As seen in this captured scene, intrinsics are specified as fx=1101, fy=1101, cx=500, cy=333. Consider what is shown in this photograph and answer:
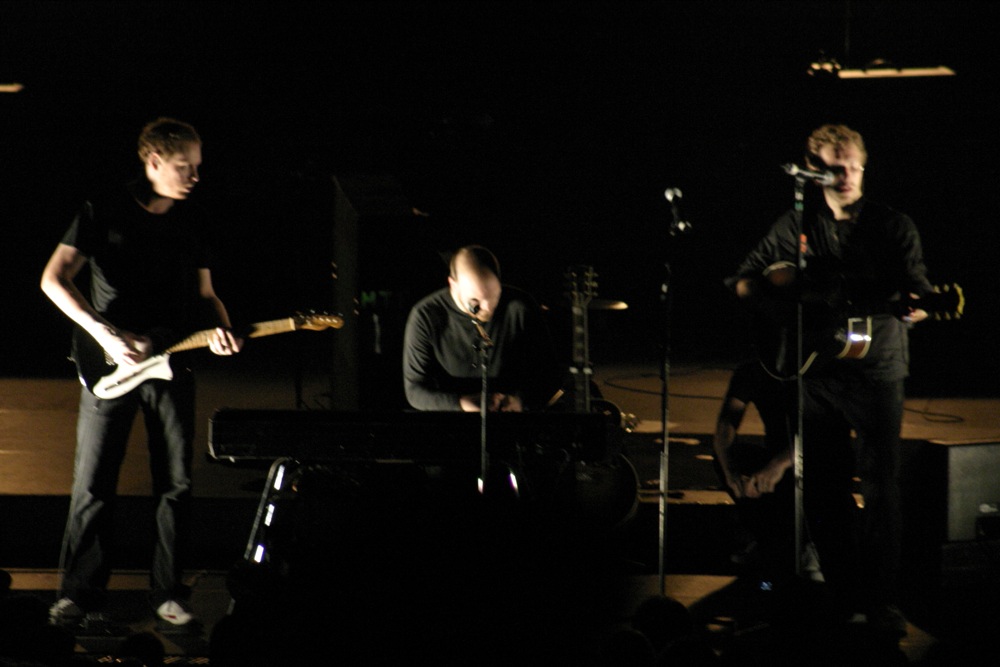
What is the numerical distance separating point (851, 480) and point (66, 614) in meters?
3.36

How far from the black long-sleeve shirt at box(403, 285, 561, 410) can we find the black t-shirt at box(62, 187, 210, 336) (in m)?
0.94

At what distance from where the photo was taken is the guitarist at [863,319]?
4.50 meters

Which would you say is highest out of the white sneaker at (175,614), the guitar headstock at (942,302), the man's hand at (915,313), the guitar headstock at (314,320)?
the guitar headstock at (942,302)

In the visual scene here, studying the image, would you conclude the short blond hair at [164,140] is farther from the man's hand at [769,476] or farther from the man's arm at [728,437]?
the man's hand at [769,476]

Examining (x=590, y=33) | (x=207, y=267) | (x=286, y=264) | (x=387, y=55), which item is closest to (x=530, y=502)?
(x=207, y=267)

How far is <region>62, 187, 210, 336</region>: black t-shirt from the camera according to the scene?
4.32m

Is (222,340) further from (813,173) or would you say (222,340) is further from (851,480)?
(851,480)

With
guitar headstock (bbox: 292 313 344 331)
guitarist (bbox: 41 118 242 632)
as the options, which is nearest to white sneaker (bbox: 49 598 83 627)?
guitarist (bbox: 41 118 242 632)

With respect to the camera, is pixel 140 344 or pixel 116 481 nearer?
pixel 140 344

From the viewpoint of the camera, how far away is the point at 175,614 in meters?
4.40

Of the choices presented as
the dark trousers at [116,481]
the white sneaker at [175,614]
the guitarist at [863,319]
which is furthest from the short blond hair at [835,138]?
the white sneaker at [175,614]

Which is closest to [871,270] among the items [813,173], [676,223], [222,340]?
[813,173]

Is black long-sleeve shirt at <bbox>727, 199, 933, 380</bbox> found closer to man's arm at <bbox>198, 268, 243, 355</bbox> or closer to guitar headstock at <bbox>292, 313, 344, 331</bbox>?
guitar headstock at <bbox>292, 313, 344, 331</bbox>

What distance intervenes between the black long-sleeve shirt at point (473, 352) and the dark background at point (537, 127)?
291 cm
